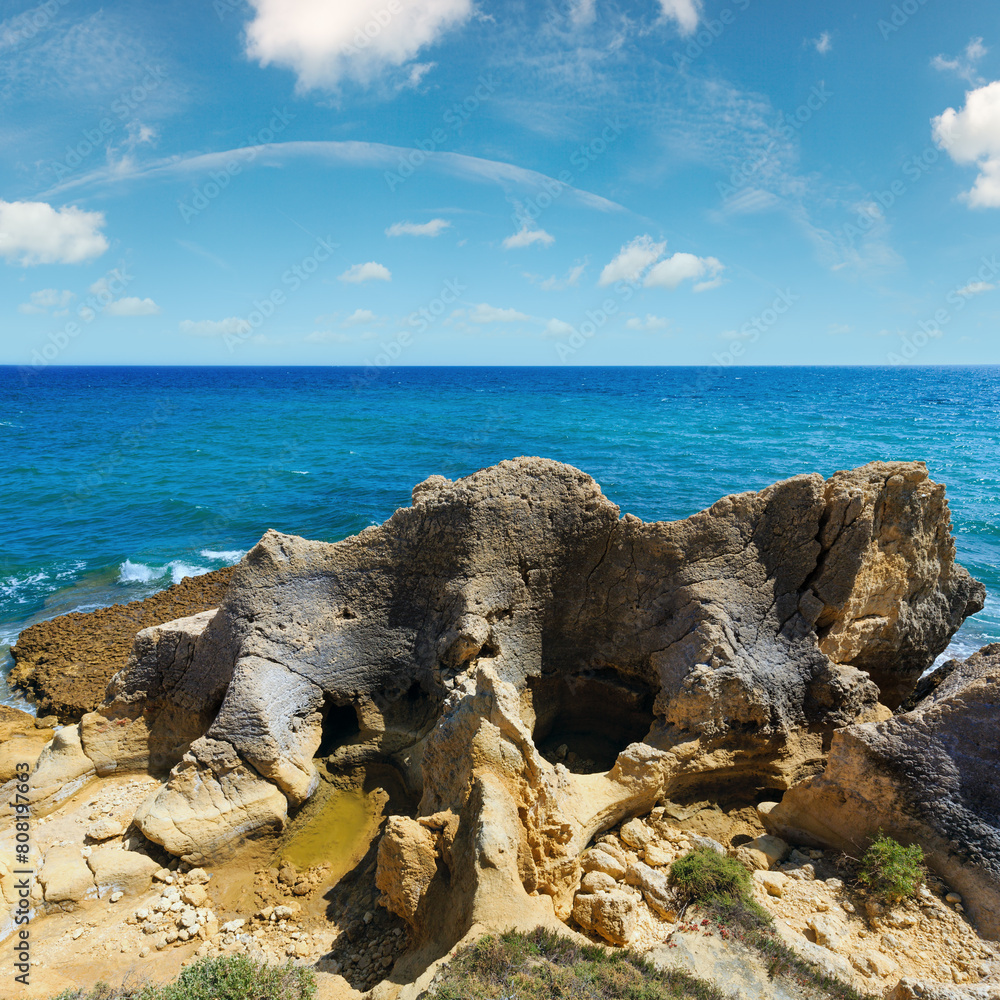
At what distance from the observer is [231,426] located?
6494cm

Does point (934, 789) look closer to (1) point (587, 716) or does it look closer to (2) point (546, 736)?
(1) point (587, 716)

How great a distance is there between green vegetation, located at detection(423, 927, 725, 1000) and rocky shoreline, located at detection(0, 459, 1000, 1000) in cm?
30

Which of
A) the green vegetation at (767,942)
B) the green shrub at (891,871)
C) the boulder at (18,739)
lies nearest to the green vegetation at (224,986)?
the green vegetation at (767,942)

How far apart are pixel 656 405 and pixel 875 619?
79773 millimetres

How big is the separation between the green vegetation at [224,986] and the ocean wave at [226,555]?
64.4ft

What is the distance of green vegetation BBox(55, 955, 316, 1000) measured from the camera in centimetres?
573

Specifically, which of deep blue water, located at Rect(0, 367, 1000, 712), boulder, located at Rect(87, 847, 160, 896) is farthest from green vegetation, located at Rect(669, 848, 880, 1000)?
deep blue water, located at Rect(0, 367, 1000, 712)

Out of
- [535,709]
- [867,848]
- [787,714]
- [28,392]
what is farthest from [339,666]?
[28,392]

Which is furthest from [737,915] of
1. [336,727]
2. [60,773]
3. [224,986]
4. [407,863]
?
[60,773]

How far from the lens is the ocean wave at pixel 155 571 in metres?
22.5

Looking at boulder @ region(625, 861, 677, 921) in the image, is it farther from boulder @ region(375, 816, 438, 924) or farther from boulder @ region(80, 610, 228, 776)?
boulder @ region(80, 610, 228, 776)

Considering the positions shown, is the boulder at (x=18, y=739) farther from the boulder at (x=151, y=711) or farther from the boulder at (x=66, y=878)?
the boulder at (x=66, y=878)

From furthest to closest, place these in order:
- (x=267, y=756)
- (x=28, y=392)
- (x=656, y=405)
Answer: (x=28, y=392)
(x=656, y=405)
(x=267, y=756)

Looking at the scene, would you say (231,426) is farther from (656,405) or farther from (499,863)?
(499,863)
